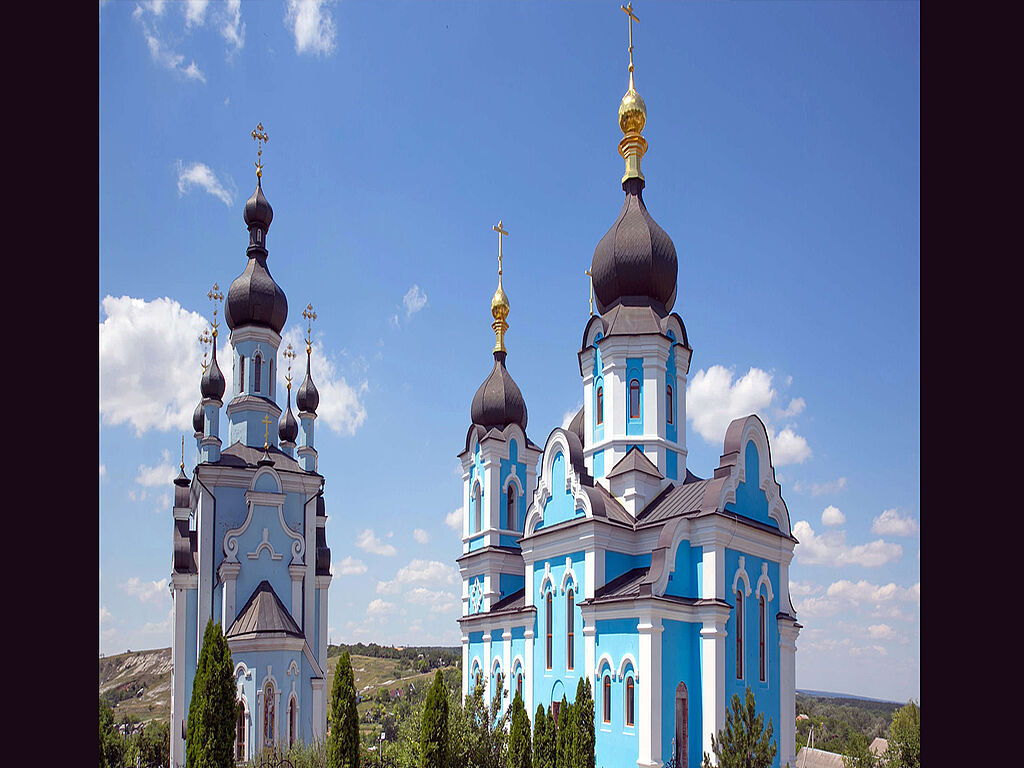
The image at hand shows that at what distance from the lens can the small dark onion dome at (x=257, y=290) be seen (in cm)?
3334

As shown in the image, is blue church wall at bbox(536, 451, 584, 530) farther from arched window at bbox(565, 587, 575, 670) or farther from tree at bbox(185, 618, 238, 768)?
tree at bbox(185, 618, 238, 768)

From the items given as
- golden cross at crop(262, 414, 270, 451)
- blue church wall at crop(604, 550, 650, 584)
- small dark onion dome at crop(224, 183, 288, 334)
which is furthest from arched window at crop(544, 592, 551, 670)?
small dark onion dome at crop(224, 183, 288, 334)

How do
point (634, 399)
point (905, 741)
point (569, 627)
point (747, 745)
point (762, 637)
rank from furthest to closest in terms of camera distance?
point (634, 399) → point (905, 741) → point (569, 627) → point (762, 637) → point (747, 745)

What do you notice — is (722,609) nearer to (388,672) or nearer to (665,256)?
(665,256)

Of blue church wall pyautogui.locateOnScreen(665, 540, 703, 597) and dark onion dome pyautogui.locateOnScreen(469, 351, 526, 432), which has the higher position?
dark onion dome pyautogui.locateOnScreen(469, 351, 526, 432)

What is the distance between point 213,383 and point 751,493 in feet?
74.3

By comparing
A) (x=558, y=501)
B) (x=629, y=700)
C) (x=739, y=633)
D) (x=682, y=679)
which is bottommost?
(x=629, y=700)

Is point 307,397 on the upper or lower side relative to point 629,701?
upper

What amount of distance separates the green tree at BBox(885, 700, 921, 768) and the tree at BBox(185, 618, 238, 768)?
62.2 feet

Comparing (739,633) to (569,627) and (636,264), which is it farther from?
(636,264)

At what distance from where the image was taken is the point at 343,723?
681 inches

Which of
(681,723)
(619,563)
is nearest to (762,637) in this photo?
(681,723)

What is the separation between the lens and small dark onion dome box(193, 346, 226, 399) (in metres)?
33.8

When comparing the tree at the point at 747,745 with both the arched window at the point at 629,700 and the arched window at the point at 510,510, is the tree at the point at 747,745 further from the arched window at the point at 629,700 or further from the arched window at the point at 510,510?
the arched window at the point at 510,510
